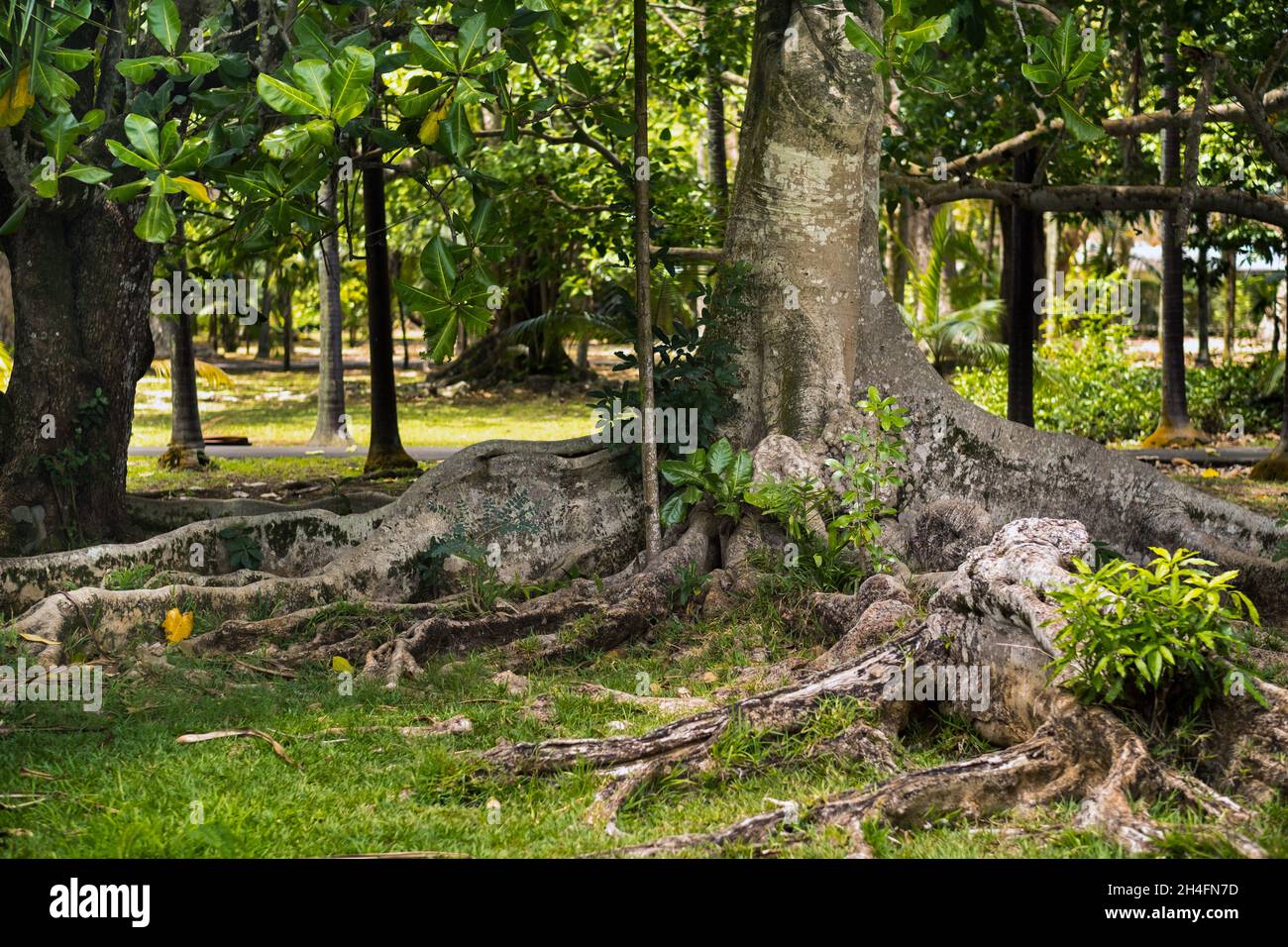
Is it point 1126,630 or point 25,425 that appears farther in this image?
point 25,425

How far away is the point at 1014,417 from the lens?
1370 centimetres

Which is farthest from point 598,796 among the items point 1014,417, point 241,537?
point 1014,417

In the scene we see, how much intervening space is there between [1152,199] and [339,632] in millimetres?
7901

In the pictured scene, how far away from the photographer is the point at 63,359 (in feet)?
27.1

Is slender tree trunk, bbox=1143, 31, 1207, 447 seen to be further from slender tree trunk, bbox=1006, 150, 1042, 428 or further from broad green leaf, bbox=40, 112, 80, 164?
broad green leaf, bbox=40, 112, 80, 164

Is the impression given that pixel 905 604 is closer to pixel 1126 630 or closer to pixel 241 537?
pixel 1126 630

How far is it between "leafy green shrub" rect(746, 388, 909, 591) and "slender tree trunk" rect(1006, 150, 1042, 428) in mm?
6364

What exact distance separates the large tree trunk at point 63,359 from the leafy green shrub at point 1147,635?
6.03 meters

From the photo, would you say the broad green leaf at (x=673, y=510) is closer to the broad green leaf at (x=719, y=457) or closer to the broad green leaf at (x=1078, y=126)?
the broad green leaf at (x=719, y=457)

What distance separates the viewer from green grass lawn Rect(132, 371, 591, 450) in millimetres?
18938

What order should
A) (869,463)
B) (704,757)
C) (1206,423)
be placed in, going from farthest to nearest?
(1206,423)
(869,463)
(704,757)

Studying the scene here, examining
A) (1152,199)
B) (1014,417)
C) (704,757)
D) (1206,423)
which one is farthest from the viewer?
(1206,423)

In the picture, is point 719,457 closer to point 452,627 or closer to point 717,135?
point 452,627

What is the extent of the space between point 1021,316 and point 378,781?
10.1 meters
